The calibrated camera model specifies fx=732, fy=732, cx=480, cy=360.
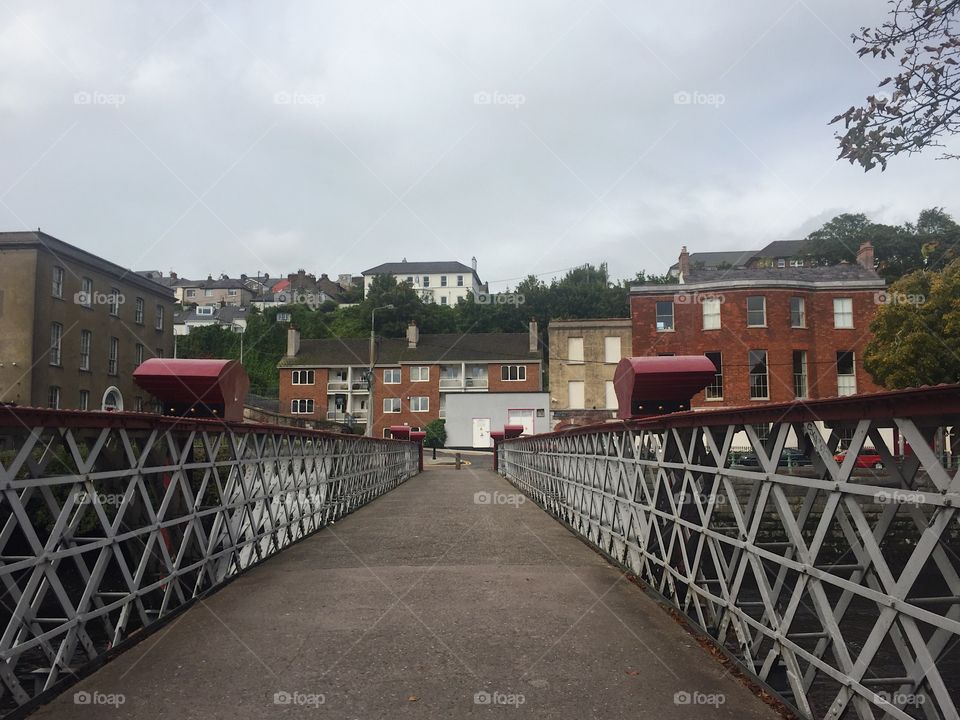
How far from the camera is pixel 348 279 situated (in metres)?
125

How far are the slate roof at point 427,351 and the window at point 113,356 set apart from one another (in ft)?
79.9

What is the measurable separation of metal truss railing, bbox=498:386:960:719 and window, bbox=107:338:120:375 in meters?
36.4

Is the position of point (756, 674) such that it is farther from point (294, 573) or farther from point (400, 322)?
point (400, 322)

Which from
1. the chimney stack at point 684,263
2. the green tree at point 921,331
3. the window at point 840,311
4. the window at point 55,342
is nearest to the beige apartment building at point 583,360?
the chimney stack at point 684,263

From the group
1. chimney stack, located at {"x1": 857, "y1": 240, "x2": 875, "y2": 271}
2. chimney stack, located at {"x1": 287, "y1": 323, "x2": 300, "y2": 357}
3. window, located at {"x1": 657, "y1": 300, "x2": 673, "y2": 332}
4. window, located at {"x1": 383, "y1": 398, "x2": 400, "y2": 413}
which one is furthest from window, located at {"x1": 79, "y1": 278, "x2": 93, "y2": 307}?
chimney stack, located at {"x1": 857, "y1": 240, "x2": 875, "y2": 271}

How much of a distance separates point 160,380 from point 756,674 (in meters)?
6.44

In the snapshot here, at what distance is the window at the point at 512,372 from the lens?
62188mm

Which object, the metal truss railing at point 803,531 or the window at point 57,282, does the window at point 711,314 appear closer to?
the metal truss railing at point 803,531

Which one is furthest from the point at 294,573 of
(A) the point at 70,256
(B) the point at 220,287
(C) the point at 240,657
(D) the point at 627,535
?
(B) the point at 220,287

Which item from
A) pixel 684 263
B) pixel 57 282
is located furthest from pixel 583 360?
pixel 57 282

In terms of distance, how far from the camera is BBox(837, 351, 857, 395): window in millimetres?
38312

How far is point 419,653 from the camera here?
18.1 feet

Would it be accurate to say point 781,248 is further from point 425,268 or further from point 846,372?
point 846,372

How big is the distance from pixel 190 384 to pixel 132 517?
90.1 inches
